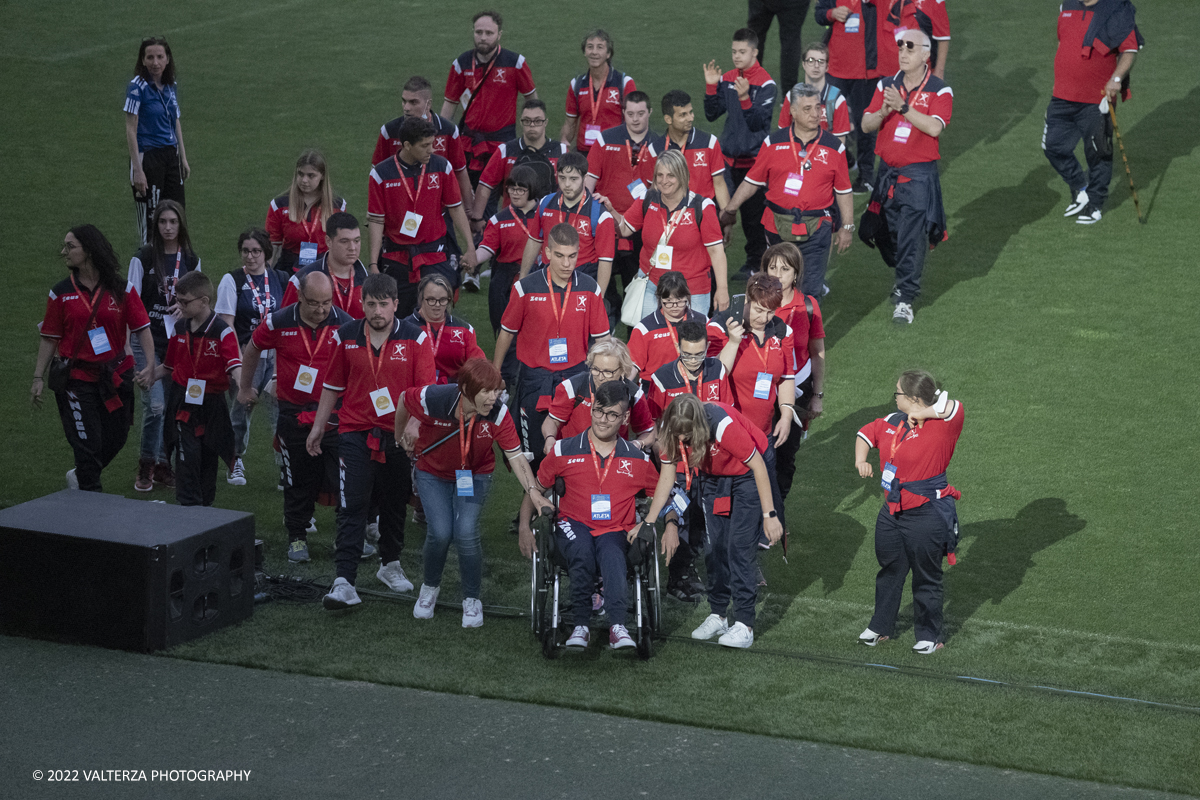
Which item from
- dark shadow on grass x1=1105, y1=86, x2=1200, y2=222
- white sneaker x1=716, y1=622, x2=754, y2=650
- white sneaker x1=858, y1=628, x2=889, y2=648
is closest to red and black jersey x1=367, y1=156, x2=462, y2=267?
white sneaker x1=716, y1=622, x2=754, y2=650

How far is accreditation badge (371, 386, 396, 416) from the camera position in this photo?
6.69 m

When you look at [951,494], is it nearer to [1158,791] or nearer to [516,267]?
[1158,791]

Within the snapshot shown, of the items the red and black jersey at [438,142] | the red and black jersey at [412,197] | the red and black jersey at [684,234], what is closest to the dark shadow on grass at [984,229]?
the red and black jersey at [684,234]

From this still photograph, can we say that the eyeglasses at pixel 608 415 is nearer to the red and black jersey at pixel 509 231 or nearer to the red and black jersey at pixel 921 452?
the red and black jersey at pixel 921 452

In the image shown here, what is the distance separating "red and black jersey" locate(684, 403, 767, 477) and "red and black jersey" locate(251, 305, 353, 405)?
210cm

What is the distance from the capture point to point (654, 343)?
23.3 ft

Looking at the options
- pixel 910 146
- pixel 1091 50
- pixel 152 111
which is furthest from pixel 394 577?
pixel 1091 50

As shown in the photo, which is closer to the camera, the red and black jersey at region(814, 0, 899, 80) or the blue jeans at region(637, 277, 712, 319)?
the blue jeans at region(637, 277, 712, 319)

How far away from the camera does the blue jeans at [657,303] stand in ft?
26.6

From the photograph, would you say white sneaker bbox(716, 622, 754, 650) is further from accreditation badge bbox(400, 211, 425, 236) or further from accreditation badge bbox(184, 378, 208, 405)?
accreditation badge bbox(400, 211, 425, 236)

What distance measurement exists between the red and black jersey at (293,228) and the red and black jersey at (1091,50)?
618 centimetres

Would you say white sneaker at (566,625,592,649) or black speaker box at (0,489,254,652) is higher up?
black speaker box at (0,489,254,652)

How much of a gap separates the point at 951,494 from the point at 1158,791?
161 centimetres

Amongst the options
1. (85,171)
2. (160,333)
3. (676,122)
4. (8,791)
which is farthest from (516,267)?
(85,171)
